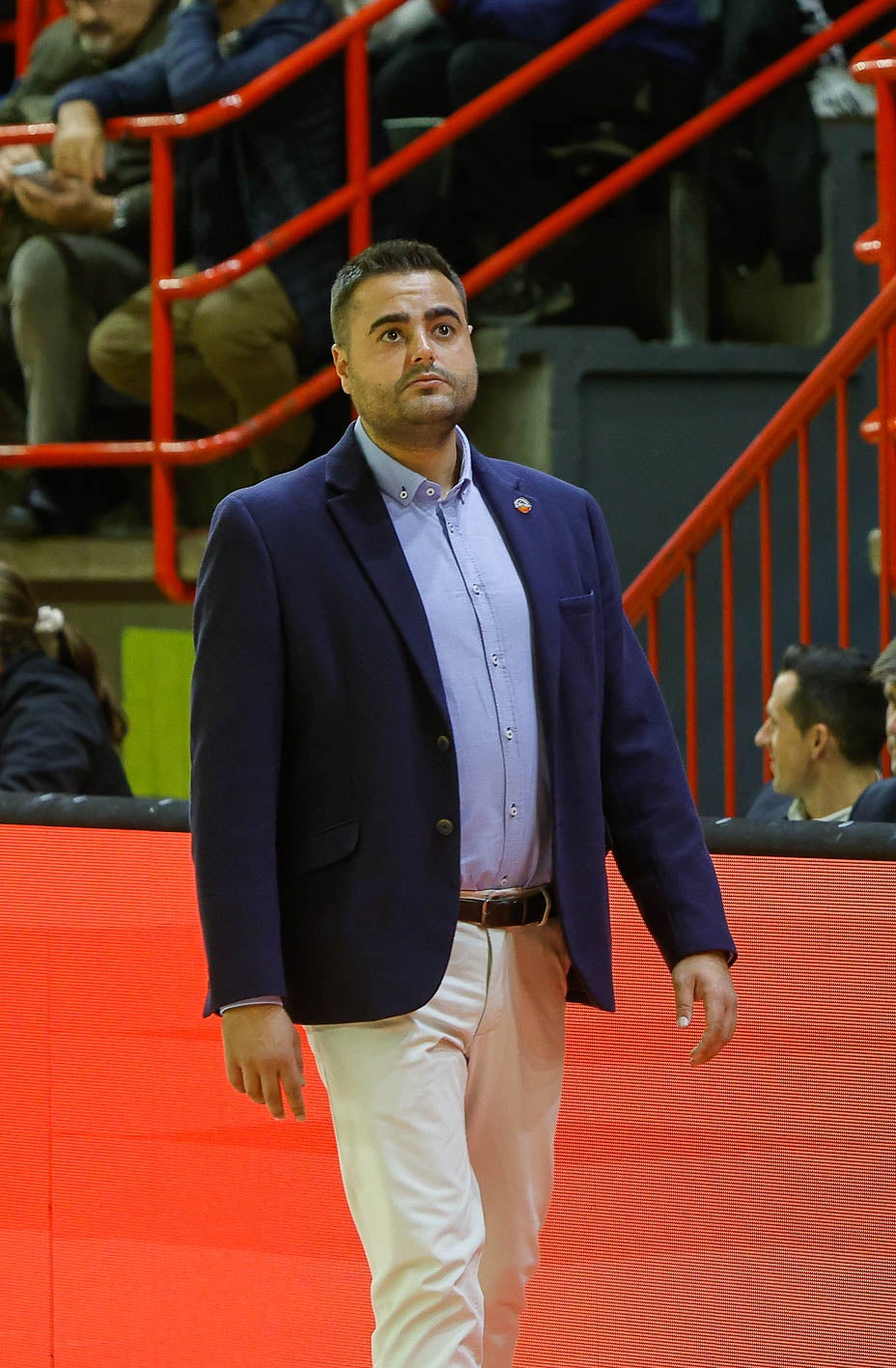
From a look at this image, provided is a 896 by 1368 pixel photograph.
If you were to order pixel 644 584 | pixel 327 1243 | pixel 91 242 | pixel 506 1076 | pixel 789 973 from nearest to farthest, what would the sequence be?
1. pixel 506 1076
2. pixel 789 973
3. pixel 327 1243
4. pixel 644 584
5. pixel 91 242

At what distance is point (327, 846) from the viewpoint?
221cm

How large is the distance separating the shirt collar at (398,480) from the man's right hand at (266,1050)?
63 centimetres

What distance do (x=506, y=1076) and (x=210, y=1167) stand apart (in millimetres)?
793

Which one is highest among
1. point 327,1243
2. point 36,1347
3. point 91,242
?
point 91,242

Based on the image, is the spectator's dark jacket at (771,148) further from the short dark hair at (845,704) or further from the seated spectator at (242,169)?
the short dark hair at (845,704)

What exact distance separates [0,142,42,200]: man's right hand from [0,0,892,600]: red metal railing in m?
0.19

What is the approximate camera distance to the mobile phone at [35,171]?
557 centimetres

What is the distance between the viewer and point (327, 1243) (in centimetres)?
286

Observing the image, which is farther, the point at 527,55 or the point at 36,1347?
the point at 527,55

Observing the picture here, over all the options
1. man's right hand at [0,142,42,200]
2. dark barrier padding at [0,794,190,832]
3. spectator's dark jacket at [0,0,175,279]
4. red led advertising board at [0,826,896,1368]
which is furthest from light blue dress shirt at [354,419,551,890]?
spectator's dark jacket at [0,0,175,279]

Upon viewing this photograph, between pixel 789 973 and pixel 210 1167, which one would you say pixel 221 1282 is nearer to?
pixel 210 1167

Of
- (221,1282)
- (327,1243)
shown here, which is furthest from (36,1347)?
(327,1243)

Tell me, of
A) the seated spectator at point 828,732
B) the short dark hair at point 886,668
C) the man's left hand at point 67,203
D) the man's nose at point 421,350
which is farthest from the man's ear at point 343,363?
the man's left hand at point 67,203

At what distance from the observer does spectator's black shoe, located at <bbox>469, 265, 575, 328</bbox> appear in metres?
5.70
